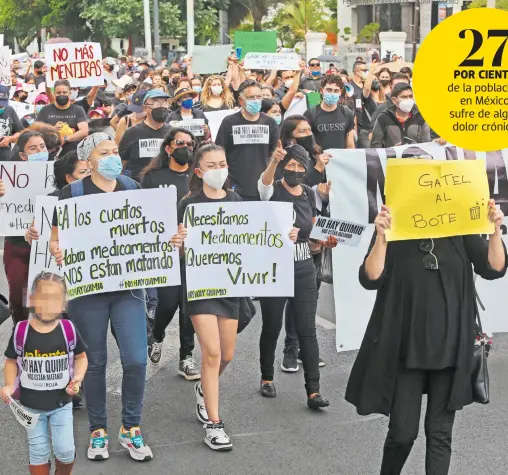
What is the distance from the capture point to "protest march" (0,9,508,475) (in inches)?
204

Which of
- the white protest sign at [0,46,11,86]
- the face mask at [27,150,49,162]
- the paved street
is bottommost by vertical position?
the paved street

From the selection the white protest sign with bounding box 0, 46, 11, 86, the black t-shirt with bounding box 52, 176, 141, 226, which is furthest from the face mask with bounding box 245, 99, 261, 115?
the white protest sign with bounding box 0, 46, 11, 86

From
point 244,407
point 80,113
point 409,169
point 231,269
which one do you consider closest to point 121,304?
point 231,269

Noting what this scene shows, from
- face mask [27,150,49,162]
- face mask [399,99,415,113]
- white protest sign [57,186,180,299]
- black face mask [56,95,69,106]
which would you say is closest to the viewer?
white protest sign [57,186,180,299]

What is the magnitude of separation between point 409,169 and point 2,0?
73.2 m

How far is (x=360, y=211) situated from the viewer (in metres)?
7.91

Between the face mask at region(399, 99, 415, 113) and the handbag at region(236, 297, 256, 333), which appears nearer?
the handbag at region(236, 297, 256, 333)

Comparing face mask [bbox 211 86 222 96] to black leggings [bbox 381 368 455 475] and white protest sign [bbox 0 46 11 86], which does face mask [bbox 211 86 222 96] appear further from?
black leggings [bbox 381 368 455 475]

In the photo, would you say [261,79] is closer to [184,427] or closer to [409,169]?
[184,427]

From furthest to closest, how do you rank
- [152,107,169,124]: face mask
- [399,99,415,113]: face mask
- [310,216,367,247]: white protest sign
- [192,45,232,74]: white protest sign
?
[192,45,232,74]: white protest sign
[399,99,415,113]: face mask
[152,107,169,124]: face mask
[310,216,367,247]: white protest sign

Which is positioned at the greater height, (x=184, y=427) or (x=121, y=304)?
(x=121, y=304)

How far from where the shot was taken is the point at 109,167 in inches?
245

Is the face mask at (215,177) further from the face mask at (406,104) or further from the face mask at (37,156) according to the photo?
the face mask at (406,104)

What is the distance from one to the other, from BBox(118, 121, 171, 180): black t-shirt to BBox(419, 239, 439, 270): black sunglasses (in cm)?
456
